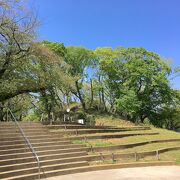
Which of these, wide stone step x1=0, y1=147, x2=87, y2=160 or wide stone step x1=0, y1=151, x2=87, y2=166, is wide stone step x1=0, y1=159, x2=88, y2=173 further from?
wide stone step x1=0, y1=147, x2=87, y2=160

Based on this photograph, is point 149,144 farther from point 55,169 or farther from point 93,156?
point 55,169

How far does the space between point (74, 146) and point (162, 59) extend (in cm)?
2794

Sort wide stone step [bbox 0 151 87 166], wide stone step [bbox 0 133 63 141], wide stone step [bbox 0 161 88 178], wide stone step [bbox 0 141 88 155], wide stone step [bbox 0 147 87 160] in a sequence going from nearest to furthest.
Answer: wide stone step [bbox 0 161 88 178] → wide stone step [bbox 0 151 87 166] → wide stone step [bbox 0 147 87 160] → wide stone step [bbox 0 141 88 155] → wide stone step [bbox 0 133 63 141]

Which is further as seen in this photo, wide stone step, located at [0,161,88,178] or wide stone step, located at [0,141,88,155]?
wide stone step, located at [0,141,88,155]

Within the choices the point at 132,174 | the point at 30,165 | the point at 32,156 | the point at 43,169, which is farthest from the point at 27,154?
the point at 132,174

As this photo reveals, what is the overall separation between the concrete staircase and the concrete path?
30.8 inches

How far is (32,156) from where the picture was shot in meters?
13.3

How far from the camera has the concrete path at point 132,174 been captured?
12.0m

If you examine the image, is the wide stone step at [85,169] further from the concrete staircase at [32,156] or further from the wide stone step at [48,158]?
the wide stone step at [48,158]

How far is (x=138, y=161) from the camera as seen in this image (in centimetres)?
1474

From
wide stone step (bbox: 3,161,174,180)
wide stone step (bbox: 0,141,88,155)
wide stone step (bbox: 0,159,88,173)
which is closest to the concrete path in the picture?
wide stone step (bbox: 3,161,174,180)

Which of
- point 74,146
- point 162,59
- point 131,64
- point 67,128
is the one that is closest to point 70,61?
point 131,64

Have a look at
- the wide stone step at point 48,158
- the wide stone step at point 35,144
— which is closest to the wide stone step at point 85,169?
the wide stone step at point 48,158

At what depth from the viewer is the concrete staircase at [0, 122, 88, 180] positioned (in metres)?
12.1
